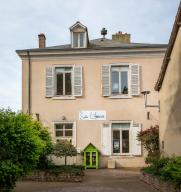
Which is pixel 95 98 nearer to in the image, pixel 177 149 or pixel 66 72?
pixel 66 72

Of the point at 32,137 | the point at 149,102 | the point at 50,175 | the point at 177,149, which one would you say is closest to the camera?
the point at 32,137

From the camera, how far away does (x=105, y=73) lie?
965 inches

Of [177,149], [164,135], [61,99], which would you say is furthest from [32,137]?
[61,99]

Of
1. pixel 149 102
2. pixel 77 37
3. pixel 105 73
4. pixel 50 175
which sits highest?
pixel 77 37

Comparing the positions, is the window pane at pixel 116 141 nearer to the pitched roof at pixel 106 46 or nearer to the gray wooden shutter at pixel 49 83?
the gray wooden shutter at pixel 49 83

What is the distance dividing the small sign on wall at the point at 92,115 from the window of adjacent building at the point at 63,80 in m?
1.44

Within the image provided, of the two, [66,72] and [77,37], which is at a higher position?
[77,37]

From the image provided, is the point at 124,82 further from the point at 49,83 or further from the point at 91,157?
the point at 91,157

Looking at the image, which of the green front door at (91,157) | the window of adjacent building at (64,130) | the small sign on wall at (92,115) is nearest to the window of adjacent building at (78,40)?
the small sign on wall at (92,115)

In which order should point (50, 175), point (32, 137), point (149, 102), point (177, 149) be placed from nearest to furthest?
1. point (32, 137)
2. point (177, 149)
3. point (50, 175)
4. point (149, 102)

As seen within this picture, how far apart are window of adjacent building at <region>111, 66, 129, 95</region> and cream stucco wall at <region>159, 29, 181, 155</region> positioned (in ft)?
20.5

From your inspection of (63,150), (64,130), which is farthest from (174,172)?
(64,130)

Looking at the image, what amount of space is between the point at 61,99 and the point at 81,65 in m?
2.17

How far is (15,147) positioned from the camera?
12.0m
